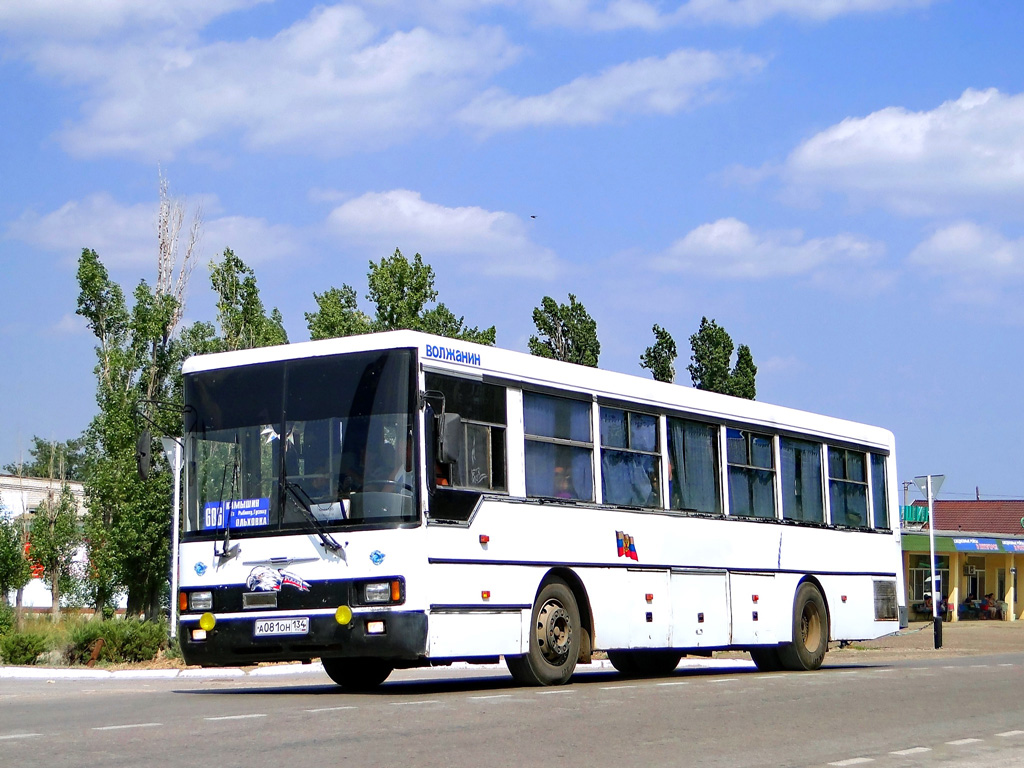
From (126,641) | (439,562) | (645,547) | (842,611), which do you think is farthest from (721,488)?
(126,641)

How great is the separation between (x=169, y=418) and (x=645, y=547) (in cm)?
Answer: 2516

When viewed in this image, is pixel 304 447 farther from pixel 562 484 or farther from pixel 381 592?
pixel 562 484

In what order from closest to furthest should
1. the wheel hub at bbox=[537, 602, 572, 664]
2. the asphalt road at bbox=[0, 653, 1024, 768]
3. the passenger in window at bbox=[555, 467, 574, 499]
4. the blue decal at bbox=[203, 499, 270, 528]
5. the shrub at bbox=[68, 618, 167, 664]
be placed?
the asphalt road at bbox=[0, 653, 1024, 768], the blue decal at bbox=[203, 499, 270, 528], the wheel hub at bbox=[537, 602, 572, 664], the passenger in window at bbox=[555, 467, 574, 499], the shrub at bbox=[68, 618, 167, 664]

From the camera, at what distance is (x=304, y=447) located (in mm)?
13117

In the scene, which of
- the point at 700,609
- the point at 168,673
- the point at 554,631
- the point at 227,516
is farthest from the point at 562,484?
the point at 168,673

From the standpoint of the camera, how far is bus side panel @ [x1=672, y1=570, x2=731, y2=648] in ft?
54.7

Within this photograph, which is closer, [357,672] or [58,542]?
[357,672]

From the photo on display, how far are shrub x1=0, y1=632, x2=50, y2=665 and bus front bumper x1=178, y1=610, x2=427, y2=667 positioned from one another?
423 inches

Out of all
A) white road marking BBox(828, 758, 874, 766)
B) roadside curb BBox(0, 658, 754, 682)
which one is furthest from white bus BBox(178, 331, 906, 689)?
white road marking BBox(828, 758, 874, 766)

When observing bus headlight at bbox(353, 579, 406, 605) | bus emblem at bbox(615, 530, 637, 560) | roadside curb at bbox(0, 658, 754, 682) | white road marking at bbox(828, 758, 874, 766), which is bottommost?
roadside curb at bbox(0, 658, 754, 682)

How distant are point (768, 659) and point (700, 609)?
119 inches

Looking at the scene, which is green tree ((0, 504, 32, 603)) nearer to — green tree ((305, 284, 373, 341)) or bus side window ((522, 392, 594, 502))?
green tree ((305, 284, 373, 341))

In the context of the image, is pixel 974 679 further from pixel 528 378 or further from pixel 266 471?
pixel 266 471


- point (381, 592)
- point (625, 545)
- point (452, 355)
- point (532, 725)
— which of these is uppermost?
point (452, 355)
